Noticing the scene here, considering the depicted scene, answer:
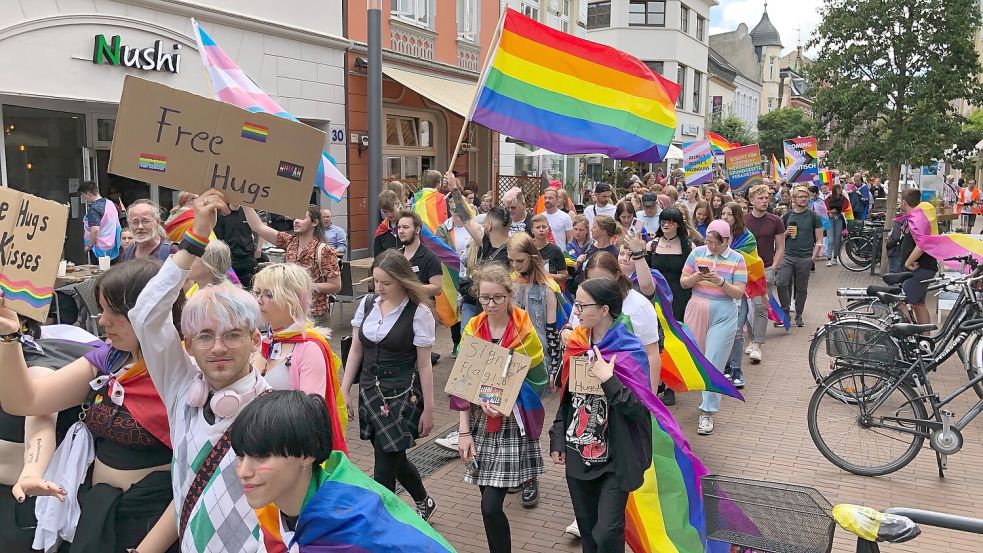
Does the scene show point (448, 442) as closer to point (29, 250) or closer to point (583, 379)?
point (583, 379)

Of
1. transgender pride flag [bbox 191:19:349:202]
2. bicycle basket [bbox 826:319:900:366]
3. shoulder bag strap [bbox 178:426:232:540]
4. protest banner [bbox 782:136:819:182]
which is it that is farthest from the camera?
protest banner [bbox 782:136:819:182]

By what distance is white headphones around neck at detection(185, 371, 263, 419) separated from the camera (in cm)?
262

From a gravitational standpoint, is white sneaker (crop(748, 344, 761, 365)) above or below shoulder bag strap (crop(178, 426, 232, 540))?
below

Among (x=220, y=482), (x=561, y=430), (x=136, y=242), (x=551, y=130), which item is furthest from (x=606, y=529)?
(x=551, y=130)

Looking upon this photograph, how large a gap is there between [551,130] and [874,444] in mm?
4009

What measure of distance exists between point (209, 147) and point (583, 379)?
1.95 metres

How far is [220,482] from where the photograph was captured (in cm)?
238

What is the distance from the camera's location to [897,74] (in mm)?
18344

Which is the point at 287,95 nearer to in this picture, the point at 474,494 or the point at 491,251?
the point at 491,251

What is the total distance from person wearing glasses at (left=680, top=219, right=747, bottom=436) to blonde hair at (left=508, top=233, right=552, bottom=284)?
151 cm

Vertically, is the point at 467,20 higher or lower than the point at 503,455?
higher

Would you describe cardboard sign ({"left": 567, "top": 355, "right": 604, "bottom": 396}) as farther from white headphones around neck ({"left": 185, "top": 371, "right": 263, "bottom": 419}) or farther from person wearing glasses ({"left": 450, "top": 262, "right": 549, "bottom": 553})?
white headphones around neck ({"left": 185, "top": 371, "right": 263, "bottom": 419})

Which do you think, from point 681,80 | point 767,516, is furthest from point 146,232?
point 681,80

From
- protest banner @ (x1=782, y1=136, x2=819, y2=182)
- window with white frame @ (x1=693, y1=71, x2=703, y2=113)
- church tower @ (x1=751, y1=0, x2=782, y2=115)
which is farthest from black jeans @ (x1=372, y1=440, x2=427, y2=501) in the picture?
church tower @ (x1=751, y1=0, x2=782, y2=115)
